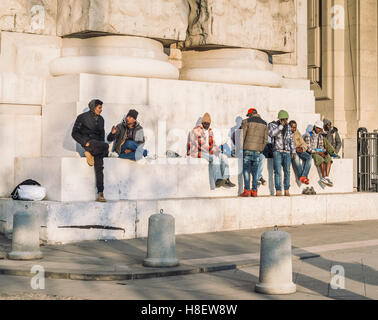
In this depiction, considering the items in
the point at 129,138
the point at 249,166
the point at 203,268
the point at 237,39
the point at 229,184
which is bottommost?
the point at 203,268

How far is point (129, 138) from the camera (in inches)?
587

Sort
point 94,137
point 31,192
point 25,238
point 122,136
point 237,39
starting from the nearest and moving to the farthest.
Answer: point 25,238 → point 31,192 → point 94,137 → point 122,136 → point 237,39

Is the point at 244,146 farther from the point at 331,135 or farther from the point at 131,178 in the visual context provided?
the point at 331,135

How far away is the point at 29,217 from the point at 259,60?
8916 millimetres

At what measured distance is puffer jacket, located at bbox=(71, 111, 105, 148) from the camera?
14.2 m

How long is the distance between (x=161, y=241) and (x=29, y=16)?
7.56m

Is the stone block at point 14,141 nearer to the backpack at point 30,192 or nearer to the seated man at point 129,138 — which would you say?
the backpack at point 30,192

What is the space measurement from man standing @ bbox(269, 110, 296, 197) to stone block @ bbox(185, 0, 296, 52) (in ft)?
8.12

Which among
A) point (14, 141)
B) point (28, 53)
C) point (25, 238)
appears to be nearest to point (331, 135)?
point (28, 53)

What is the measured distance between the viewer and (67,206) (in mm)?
13578

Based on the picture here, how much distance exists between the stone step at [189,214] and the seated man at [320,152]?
651 mm
